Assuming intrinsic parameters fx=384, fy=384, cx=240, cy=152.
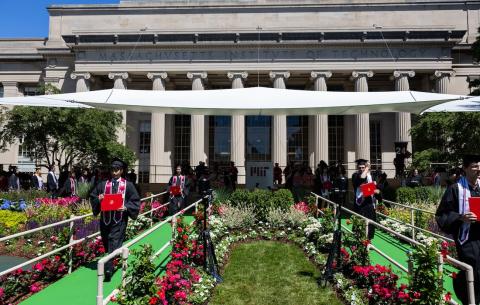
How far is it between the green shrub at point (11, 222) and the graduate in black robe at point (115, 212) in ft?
17.5

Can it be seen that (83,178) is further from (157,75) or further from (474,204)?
(474,204)

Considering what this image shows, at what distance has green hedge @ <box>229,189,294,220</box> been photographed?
12.8m

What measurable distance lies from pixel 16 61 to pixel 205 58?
20315mm

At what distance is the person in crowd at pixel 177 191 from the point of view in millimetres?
13086

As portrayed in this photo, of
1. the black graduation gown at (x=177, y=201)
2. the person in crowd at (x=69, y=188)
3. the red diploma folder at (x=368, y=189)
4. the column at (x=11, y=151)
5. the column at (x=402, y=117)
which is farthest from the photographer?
the column at (x=11, y=151)

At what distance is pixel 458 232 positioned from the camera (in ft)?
15.8

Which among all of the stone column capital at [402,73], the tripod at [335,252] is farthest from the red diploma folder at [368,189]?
Answer: the stone column capital at [402,73]

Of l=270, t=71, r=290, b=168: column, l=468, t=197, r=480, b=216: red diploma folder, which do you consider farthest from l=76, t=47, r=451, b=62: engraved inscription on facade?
l=468, t=197, r=480, b=216: red diploma folder

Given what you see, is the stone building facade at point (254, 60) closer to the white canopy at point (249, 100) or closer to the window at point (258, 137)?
the window at point (258, 137)

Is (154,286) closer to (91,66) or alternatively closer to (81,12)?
(91,66)

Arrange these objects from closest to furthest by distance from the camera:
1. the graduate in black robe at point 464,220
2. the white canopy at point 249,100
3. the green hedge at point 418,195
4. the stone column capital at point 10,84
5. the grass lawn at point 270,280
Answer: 1. the graduate in black robe at point 464,220
2. the grass lawn at point 270,280
3. the white canopy at point 249,100
4. the green hedge at point 418,195
5. the stone column capital at point 10,84

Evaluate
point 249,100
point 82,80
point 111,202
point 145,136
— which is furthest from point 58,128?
point 111,202

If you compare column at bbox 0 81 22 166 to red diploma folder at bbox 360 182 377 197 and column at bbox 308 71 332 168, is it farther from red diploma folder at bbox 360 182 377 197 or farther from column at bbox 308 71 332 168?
Answer: red diploma folder at bbox 360 182 377 197

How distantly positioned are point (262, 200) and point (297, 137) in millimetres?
24829
